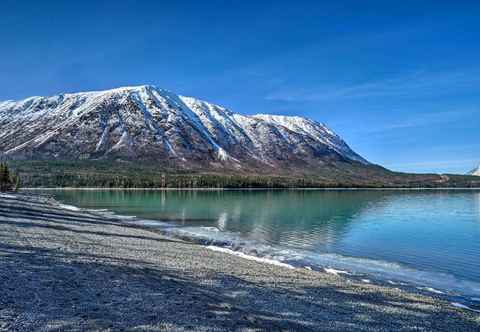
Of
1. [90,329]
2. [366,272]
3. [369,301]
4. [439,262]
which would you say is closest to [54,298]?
[90,329]

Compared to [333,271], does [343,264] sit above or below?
below

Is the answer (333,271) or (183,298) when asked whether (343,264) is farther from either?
(183,298)

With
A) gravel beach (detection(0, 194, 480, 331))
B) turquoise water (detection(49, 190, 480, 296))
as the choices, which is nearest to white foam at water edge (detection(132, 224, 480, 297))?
turquoise water (detection(49, 190, 480, 296))

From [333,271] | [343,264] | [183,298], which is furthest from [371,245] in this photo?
[183,298]

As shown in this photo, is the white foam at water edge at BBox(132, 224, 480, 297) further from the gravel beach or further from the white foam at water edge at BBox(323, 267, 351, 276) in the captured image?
the gravel beach

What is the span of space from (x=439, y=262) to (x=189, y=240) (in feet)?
77.6

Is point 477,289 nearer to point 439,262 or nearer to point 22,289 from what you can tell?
point 439,262

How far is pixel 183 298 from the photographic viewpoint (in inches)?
648

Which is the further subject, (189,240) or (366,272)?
(189,240)

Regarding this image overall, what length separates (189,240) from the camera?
43219 millimetres

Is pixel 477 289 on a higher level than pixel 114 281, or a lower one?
lower

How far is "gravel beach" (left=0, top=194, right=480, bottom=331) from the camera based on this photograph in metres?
13.3

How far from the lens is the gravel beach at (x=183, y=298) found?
13320 mm

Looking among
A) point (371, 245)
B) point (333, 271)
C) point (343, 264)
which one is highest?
point (333, 271)
